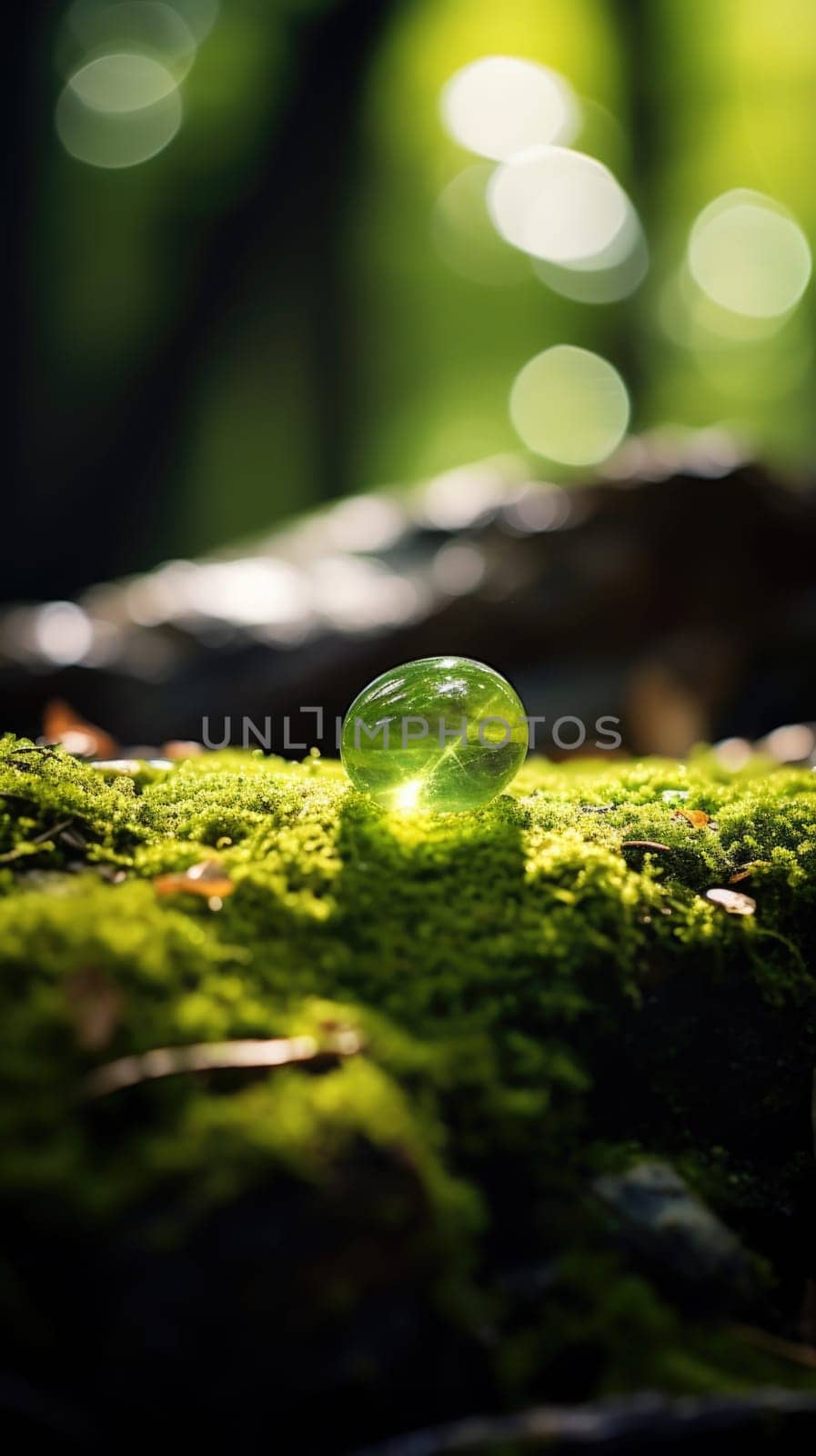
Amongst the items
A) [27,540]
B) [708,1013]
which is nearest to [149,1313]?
[708,1013]

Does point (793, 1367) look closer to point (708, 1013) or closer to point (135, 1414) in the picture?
point (708, 1013)

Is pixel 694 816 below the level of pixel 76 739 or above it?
below

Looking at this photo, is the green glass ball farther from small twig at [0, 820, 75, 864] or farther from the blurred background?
the blurred background

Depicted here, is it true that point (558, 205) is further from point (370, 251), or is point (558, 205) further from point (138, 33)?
point (138, 33)

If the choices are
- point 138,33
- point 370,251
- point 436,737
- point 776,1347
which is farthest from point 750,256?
point 776,1347

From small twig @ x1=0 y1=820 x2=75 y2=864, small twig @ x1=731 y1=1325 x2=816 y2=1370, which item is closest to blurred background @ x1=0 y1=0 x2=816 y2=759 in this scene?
small twig @ x1=0 y1=820 x2=75 y2=864

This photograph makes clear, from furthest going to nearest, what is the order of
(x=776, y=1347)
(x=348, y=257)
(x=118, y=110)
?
(x=348, y=257), (x=118, y=110), (x=776, y=1347)
